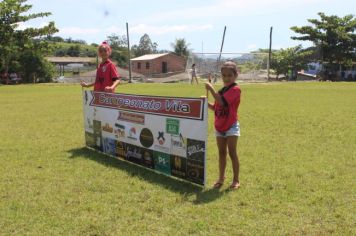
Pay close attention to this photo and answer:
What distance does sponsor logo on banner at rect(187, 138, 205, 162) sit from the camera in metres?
5.73

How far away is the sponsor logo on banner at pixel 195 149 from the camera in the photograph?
573cm

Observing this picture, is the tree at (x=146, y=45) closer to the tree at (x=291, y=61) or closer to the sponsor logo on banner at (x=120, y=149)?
the tree at (x=291, y=61)

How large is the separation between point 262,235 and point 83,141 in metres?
5.96

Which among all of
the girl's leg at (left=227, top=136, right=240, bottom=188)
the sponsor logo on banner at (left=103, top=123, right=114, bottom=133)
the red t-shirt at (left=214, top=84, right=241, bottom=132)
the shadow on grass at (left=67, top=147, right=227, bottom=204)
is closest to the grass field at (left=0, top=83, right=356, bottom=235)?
the shadow on grass at (left=67, top=147, right=227, bottom=204)

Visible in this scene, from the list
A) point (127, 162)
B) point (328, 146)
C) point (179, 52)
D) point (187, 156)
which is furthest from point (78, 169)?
point (179, 52)

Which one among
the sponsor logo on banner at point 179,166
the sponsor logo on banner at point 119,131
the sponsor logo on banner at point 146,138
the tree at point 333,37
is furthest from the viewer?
the tree at point 333,37

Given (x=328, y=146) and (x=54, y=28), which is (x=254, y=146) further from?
(x=54, y=28)

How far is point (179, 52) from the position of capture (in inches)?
3374

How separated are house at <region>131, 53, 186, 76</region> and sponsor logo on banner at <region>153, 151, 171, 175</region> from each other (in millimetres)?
61782

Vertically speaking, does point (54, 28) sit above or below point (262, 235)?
above

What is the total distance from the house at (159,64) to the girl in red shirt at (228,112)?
6252cm

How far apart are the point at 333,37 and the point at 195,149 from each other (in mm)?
47359

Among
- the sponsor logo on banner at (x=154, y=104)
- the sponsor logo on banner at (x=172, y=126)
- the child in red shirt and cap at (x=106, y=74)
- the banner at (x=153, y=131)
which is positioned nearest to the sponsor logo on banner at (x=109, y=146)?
the banner at (x=153, y=131)

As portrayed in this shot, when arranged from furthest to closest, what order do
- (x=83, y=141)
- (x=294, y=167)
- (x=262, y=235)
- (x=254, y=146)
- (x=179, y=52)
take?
(x=179, y=52) → (x=83, y=141) → (x=254, y=146) → (x=294, y=167) → (x=262, y=235)
